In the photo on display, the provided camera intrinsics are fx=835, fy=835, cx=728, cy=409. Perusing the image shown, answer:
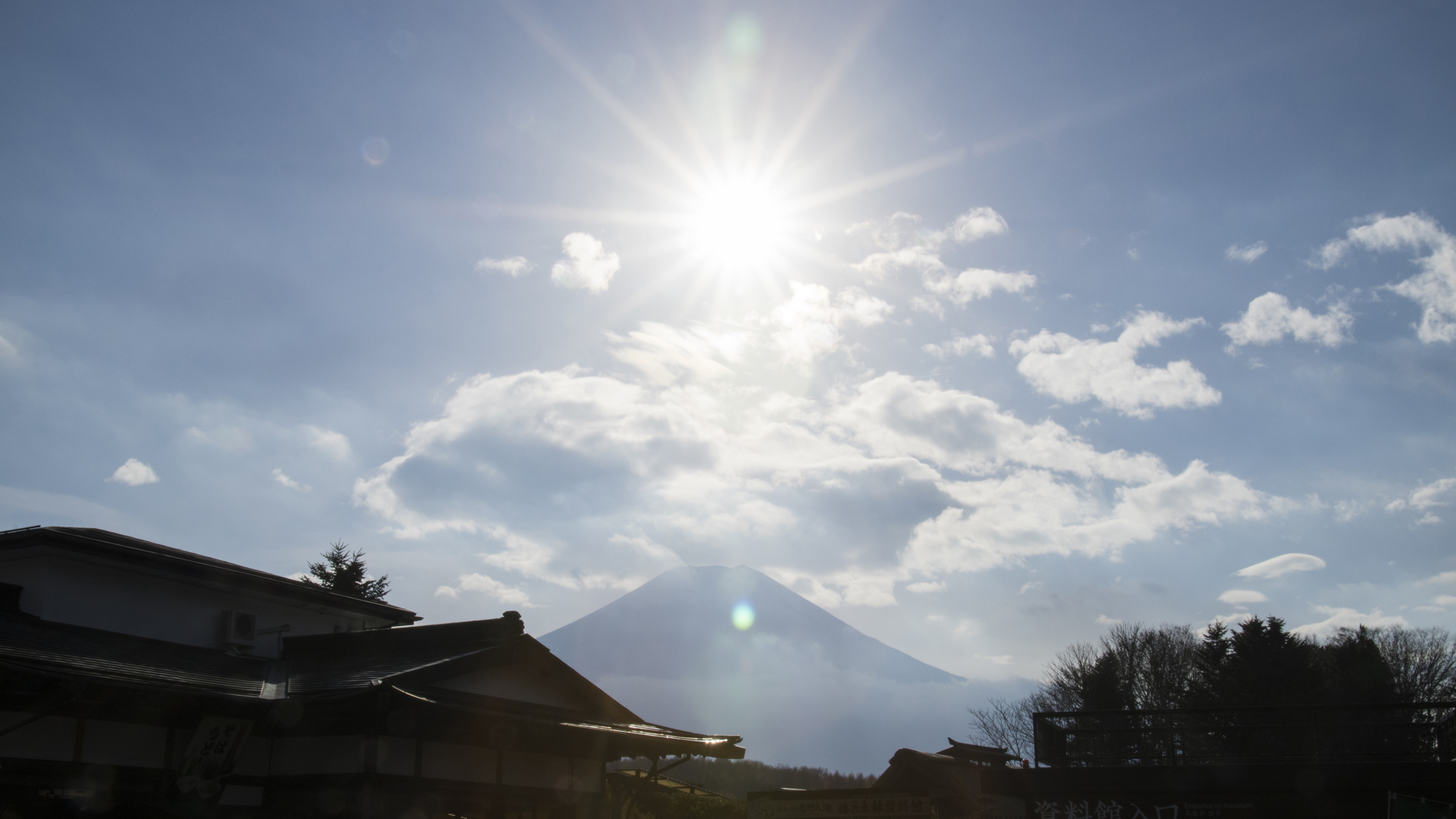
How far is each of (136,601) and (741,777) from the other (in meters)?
76.6

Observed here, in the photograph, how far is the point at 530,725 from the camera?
12.7 metres

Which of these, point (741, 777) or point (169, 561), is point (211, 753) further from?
point (741, 777)

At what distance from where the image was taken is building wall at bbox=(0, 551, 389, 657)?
1270 centimetres

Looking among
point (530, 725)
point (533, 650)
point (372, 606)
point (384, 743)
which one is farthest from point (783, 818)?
point (372, 606)

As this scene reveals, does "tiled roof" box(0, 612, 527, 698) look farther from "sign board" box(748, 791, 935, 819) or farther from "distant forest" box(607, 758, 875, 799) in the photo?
"distant forest" box(607, 758, 875, 799)

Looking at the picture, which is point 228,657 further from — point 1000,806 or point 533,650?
point 1000,806

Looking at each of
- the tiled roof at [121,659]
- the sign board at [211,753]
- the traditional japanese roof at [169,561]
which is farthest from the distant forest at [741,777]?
the sign board at [211,753]

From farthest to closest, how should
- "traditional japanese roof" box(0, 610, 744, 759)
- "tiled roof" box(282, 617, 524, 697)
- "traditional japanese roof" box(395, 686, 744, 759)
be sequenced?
"tiled roof" box(282, 617, 524, 697) → "traditional japanese roof" box(395, 686, 744, 759) → "traditional japanese roof" box(0, 610, 744, 759)

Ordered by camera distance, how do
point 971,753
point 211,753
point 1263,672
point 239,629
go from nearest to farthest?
point 211,753
point 239,629
point 971,753
point 1263,672

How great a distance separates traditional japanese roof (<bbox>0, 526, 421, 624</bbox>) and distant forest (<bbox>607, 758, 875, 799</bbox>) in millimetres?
42854

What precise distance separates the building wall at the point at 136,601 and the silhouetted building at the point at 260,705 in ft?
0.09

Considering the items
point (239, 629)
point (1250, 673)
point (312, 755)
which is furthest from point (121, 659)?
point (1250, 673)

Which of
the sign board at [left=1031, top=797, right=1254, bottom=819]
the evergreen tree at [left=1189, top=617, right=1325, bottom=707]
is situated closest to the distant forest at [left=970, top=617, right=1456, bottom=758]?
the evergreen tree at [left=1189, top=617, right=1325, bottom=707]

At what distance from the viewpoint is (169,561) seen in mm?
13945
